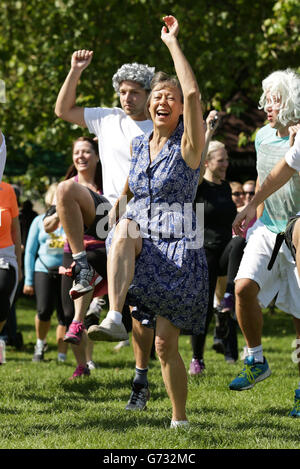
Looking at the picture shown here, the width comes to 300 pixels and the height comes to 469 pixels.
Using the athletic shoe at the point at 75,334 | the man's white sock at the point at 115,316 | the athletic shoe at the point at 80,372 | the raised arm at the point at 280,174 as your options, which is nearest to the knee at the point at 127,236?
the man's white sock at the point at 115,316

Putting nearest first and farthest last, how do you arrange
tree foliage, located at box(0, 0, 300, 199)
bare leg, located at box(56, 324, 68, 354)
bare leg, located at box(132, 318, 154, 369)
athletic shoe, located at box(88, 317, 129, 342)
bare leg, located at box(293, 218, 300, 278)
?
athletic shoe, located at box(88, 317, 129, 342) → bare leg, located at box(293, 218, 300, 278) → bare leg, located at box(132, 318, 154, 369) → bare leg, located at box(56, 324, 68, 354) → tree foliage, located at box(0, 0, 300, 199)

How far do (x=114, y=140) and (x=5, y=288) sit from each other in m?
1.51

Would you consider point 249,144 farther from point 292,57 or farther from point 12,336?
A: point 12,336

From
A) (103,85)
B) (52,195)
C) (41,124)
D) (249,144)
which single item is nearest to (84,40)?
(103,85)

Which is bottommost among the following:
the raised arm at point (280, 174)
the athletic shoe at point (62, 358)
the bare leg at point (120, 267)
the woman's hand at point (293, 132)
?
the athletic shoe at point (62, 358)

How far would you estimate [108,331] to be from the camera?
4.36 m

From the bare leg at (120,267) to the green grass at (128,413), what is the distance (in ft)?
2.86

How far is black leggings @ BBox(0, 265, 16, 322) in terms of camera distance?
614 centimetres

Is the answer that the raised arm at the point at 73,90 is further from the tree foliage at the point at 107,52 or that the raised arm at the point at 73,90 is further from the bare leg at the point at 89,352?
the tree foliage at the point at 107,52

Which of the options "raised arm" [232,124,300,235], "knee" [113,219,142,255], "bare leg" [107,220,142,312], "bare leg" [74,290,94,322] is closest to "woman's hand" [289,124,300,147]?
"raised arm" [232,124,300,235]

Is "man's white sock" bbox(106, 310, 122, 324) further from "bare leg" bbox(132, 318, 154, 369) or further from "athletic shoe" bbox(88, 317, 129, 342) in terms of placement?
"bare leg" bbox(132, 318, 154, 369)

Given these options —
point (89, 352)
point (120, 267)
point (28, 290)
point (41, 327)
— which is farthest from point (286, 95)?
point (28, 290)

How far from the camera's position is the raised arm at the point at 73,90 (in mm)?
5898
